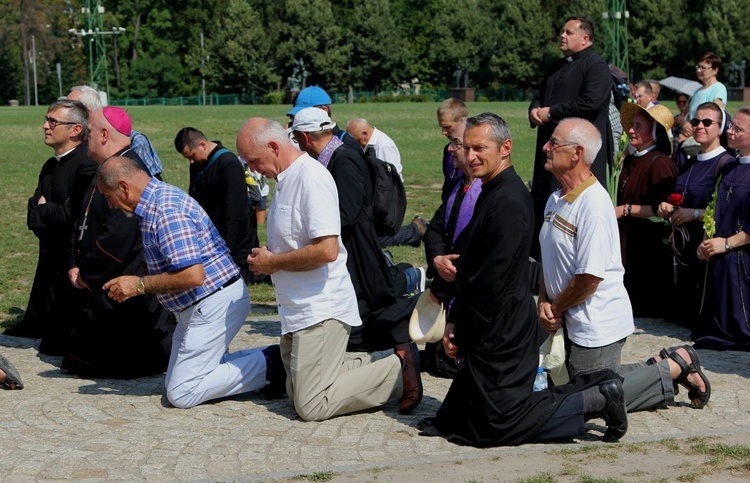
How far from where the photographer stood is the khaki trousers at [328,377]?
6578 mm

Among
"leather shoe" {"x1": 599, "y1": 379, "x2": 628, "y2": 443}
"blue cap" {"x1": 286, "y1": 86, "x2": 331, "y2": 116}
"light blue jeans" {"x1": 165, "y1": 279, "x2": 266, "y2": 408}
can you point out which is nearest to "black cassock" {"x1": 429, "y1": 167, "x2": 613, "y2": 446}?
"leather shoe" {"x1": 599, "y1": 379, "x2": 628, "y2": 443}

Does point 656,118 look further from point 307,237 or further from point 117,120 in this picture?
point 117,120

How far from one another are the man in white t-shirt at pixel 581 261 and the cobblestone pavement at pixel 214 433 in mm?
567

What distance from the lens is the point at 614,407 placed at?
597 cm

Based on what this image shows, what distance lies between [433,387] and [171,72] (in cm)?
9252

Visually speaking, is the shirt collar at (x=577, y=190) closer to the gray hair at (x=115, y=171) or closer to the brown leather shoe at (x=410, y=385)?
the brown leather shoe at (x=410, y=385)

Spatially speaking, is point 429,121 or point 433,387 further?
point 429,121

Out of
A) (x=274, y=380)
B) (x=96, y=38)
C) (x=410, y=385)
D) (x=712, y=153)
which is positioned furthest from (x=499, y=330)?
(x=96, y=38)

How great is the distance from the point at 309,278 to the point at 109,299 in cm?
201

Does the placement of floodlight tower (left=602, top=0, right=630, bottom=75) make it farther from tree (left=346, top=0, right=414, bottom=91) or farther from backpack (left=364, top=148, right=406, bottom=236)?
backpack (left=364, top=148, right=406, bottom=236)

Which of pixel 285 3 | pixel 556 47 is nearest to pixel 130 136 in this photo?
pixel 556 47

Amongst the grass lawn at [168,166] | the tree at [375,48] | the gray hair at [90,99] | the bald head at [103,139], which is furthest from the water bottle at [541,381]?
the tree at [375,48]

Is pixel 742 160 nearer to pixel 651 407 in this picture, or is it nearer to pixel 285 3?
pixel 651 407

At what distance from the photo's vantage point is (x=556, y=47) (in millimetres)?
88562
